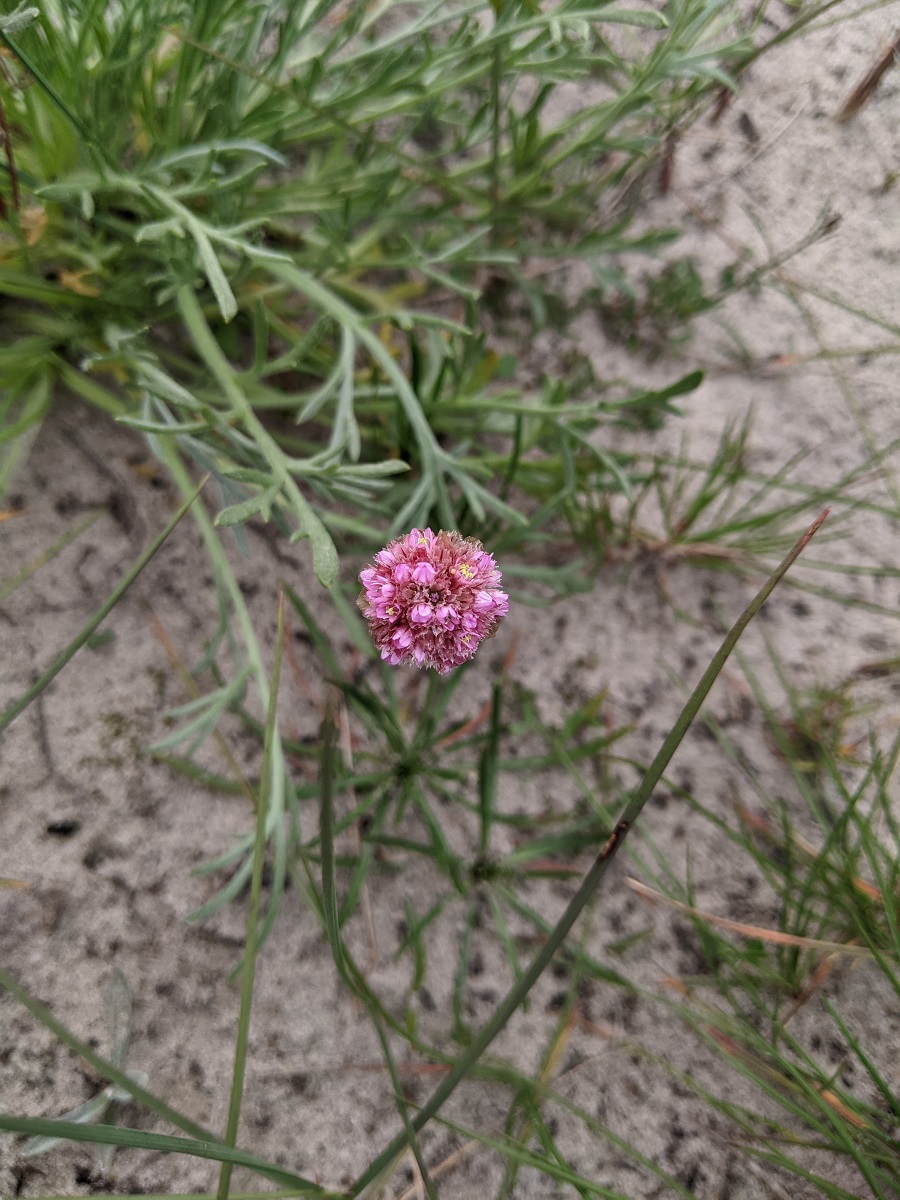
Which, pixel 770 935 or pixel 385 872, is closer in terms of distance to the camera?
pixel 770 935

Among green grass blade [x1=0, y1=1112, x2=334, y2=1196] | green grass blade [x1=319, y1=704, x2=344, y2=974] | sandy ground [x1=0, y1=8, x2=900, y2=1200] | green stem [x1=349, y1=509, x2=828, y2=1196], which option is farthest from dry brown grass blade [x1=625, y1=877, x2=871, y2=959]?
green grass blade [x1=0, y1=1112, x2=334, y2=1196]

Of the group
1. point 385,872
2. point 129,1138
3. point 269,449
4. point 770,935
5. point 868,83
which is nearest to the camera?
point 129,1138

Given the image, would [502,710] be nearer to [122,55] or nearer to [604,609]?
[604,609]

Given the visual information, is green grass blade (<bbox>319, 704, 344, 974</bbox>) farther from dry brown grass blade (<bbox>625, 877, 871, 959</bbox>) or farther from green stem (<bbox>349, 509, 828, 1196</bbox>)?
dry brown grass blade (<bbox>625, 877, 871, 959</bbox>)

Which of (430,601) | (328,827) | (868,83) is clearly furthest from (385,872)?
(868,83)

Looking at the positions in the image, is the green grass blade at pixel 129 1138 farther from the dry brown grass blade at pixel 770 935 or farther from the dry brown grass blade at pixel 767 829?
the dry brown grass blade at pixel 767 829

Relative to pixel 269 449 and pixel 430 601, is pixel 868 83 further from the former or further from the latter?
pixel 430 601
